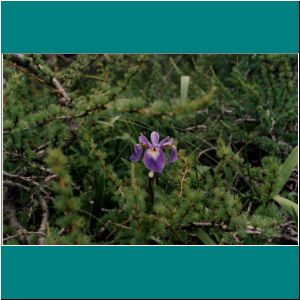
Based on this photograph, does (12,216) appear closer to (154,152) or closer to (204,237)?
(154,152)

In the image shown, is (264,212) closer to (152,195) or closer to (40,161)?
(152,195)

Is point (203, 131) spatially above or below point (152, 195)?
above

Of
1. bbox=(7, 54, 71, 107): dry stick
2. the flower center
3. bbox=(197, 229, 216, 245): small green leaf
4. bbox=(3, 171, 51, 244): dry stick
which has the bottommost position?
bbox=(197, 229, 216, 245): small green leaf

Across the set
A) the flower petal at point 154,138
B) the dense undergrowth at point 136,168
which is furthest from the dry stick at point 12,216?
the flower petal at point 154,138

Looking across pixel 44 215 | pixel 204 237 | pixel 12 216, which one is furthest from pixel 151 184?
pixel 12 216

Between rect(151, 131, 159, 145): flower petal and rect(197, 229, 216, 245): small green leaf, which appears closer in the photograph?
rect(197, 229, 216, 245): small green leaf

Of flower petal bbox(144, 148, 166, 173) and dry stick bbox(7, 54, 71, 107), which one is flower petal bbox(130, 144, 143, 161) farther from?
dry stick bbox(7, 54, 71, 107)

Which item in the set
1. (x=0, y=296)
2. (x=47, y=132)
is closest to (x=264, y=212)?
(x=47, y=132)

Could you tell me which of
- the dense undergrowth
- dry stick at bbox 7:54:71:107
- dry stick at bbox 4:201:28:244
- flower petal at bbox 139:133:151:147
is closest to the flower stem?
the dense undergrowth
